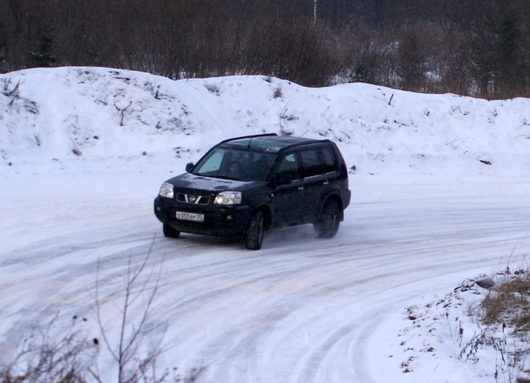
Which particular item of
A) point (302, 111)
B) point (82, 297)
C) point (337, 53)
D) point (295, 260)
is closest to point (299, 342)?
point (82, 297)

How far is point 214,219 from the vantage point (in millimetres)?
14750

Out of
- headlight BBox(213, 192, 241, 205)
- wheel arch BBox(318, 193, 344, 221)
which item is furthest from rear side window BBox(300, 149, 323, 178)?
headlight BBox(213, 192, 241, 205)

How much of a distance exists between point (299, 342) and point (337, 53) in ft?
106

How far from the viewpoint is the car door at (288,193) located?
15570mm

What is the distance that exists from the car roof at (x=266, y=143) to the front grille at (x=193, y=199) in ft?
5.43

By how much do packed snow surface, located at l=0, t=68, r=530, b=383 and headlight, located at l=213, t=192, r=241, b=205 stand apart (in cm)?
78

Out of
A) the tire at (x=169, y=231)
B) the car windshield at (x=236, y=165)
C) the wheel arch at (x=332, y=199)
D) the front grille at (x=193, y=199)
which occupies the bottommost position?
the tire at (x=169, y=231)

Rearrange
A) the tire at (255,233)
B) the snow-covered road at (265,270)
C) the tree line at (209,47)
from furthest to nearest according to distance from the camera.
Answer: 1. the tree line at (209,47)
2. the tire at (255,233)
3. the snow-covered road at (265,270)

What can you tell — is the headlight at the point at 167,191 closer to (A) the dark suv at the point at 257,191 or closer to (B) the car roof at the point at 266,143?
(A) the dark suv at the point at 257,191

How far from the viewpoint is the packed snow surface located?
1012 cm

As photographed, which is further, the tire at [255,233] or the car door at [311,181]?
the car door at [311,181]

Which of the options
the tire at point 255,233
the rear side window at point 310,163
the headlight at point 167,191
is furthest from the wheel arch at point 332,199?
the headlight at point 167,191

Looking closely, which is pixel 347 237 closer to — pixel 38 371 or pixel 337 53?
pixel 38 371

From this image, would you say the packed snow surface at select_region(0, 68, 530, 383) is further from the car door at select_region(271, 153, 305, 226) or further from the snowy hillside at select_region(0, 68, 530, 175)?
the car door at select_region(271, 153, 305, 226)
